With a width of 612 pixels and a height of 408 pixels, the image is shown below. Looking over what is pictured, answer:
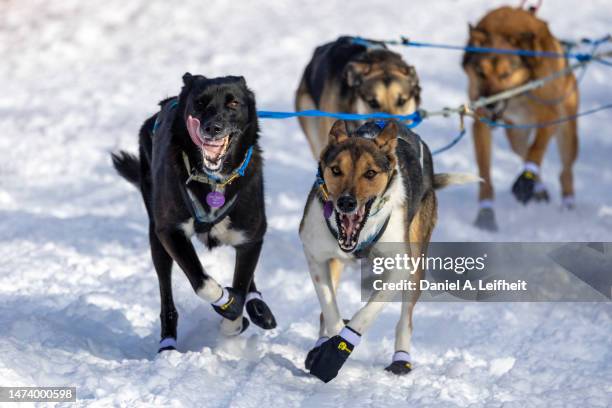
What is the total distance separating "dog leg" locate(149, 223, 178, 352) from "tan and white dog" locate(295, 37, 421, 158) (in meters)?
2.02

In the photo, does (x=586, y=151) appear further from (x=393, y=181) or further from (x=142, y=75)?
(x=393, y=181)

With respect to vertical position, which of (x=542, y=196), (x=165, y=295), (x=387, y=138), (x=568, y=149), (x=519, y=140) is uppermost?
(x=519, y=140)

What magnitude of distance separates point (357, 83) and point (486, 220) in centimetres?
153

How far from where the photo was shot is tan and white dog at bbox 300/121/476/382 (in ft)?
12.6

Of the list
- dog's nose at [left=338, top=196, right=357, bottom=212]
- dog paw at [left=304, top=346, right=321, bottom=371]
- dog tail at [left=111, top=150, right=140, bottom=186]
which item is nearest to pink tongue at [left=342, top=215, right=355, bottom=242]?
dog's nose at [left=338, top=196, right=357, bottom=212]

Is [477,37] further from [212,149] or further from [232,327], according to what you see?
[212,149]

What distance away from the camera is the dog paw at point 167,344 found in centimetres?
426

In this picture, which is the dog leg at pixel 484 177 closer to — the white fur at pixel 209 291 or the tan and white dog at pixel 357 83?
the tan and white dog at pixel 357 83

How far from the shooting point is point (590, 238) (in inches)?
255

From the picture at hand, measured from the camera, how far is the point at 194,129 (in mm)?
3865

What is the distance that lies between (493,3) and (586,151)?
3.29 m

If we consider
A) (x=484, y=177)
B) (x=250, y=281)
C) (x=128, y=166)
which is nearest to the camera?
(x=250, y=281)

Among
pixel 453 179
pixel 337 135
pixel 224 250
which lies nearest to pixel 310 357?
pixel 337 135

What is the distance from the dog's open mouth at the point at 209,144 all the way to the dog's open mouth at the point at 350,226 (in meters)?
0.52
